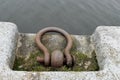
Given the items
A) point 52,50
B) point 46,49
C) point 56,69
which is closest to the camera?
point 56,69

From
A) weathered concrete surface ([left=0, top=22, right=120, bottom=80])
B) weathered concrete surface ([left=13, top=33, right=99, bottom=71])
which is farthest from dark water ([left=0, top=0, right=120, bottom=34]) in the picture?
weathered concrete surface ([left=0, top=22, right=120, bottom=80])

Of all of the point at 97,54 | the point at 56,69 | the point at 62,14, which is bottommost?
the point at 56,69

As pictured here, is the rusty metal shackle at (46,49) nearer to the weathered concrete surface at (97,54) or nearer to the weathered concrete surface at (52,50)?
the weathered concrete surface at (52,50)

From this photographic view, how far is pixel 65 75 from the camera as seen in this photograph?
2.81m

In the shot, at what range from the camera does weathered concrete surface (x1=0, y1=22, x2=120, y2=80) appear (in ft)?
9.16

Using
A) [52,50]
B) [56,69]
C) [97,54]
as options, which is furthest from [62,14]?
[56,69]

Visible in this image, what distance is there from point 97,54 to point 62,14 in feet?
9.36

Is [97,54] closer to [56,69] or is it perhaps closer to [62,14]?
[56,69]

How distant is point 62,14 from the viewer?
19.9ft

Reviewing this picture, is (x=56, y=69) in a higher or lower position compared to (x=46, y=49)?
lower

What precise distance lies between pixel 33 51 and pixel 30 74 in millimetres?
674

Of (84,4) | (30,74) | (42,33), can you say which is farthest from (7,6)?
(30,74)

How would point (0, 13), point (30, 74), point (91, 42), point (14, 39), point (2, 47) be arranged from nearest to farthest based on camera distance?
point (30, 74), point (2, 47), point (14, 39), point (91, 42), point (0, 13)

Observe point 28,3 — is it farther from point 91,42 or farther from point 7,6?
point 91,42
